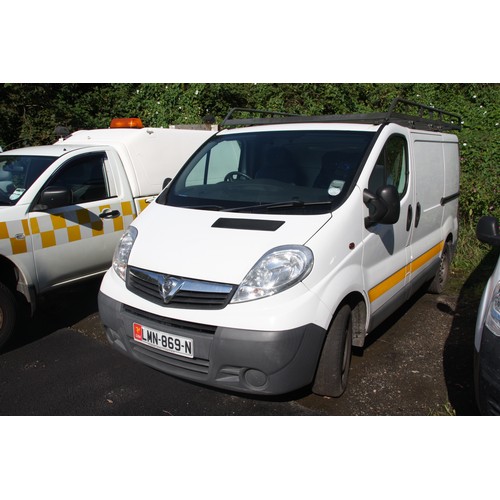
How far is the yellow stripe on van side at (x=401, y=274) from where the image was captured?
11.5ft

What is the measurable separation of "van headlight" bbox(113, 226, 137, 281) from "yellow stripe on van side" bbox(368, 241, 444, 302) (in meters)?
1.72

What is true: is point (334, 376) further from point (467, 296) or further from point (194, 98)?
point (194, 98)

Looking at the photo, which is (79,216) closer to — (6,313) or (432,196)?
(6,313)

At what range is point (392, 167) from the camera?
3783 mm

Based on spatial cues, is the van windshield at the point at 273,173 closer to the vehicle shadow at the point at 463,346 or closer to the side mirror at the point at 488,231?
the side mirror at the point at 488,231

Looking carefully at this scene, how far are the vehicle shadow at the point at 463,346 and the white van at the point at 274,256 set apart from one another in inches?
24.7

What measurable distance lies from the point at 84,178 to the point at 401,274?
3198 mm

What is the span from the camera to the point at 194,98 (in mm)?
10141

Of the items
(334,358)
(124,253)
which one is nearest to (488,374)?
(334,358)

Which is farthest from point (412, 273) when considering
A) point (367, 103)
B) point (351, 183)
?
point (367, 103)

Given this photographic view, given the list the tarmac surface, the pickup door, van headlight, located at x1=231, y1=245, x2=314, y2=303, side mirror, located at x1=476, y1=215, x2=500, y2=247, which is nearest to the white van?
van headlight, located at x1=231, y1=245, x2=314, y2=303

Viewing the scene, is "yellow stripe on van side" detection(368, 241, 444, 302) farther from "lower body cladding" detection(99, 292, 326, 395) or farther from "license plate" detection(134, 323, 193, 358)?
"license plate" detection(134, 323, 193, 358)

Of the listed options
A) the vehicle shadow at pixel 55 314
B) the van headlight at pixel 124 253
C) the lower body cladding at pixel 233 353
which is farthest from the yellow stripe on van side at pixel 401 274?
the vehicle shadow at pixel 55 314

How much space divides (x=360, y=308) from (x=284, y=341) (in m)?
0.94
